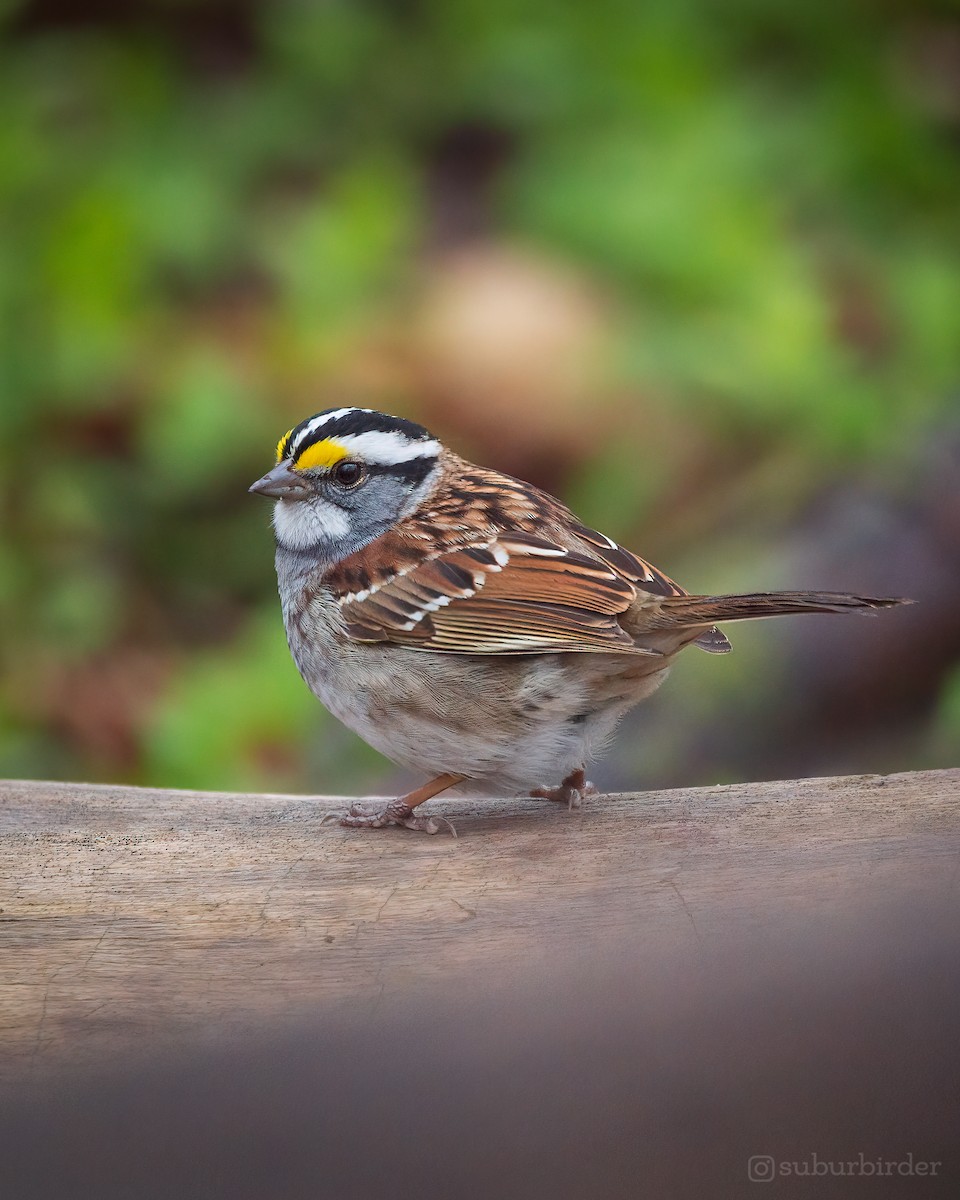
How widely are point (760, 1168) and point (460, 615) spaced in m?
1.30

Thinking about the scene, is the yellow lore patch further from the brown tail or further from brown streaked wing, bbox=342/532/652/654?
the brown tail

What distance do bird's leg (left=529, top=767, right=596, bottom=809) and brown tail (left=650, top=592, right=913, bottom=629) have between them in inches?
13.9

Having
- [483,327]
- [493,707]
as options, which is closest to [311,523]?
[493,707]

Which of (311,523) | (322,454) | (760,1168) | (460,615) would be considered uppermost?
(322,454)

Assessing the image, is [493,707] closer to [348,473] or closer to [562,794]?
[562,794]

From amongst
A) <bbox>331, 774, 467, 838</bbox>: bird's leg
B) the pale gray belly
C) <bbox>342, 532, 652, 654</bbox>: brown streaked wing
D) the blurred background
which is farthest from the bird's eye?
the blurred background

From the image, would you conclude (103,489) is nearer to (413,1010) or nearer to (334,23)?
(334,23)

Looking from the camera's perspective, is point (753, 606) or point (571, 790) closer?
point (753, 606)

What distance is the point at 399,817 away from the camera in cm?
284

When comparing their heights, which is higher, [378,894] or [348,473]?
[348,473]

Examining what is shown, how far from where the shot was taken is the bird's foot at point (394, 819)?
281cm

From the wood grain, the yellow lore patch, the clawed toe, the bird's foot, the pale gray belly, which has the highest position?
the yellow lore patch

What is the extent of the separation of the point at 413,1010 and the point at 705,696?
251cm

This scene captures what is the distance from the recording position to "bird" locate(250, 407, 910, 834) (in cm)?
286
